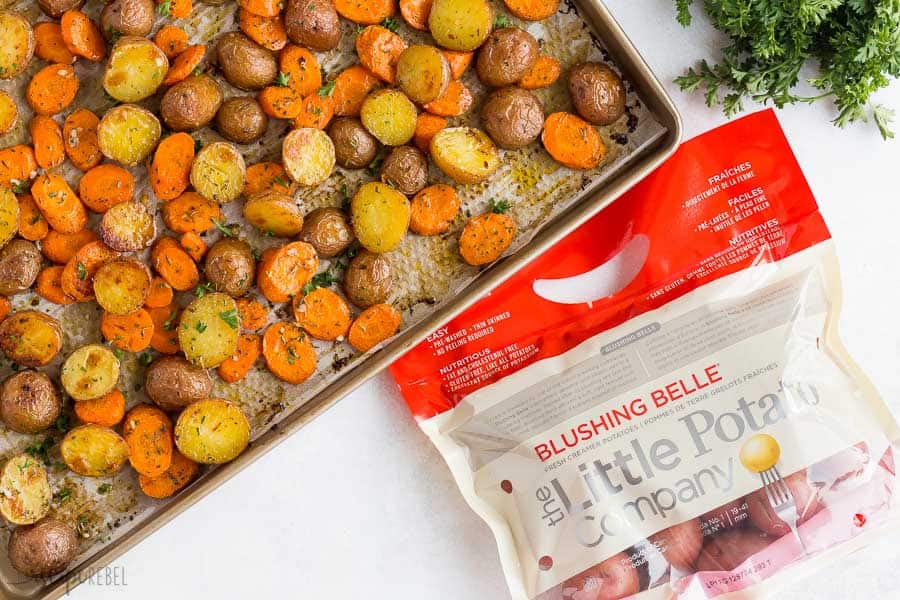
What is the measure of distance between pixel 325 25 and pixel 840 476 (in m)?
1.43

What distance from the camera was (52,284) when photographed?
5.57 feet

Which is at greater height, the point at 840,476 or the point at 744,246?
the point at 744,246

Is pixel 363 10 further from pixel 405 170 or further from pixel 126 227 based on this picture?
pixel 126 227

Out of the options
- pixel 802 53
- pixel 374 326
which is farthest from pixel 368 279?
pixel 802 53

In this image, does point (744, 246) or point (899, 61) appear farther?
point (744, 246)

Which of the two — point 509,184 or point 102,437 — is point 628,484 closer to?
point 509,184

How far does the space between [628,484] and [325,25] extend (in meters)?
1.16

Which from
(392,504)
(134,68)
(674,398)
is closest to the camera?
(134,68)

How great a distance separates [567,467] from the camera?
5.74 feet

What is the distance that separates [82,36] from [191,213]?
1.38ft

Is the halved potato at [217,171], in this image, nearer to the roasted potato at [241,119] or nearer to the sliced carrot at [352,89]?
the roasted potato at [241,119]

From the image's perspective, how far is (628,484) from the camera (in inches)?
68.4

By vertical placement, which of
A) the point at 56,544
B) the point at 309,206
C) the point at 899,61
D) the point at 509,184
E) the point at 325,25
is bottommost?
the point at 56,544

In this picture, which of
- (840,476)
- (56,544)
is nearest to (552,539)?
(840,476)
